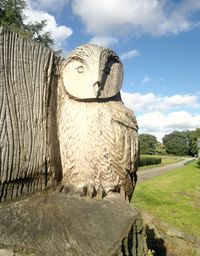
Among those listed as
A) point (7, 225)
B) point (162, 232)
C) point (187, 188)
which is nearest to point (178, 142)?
point (187, 188)


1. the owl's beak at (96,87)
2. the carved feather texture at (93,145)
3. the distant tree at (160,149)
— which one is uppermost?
the distant tree at (160,149)

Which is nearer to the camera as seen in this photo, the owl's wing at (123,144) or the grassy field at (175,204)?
the owl's wing at (123,144)

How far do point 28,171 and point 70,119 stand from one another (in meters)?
0.57

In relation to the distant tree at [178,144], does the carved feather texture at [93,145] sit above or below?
below

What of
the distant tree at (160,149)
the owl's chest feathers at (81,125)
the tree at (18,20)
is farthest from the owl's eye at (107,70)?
the distant tree at (160,149)

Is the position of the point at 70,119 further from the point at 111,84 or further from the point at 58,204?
the point at 58,204

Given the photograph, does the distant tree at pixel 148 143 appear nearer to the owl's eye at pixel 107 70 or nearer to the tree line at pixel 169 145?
the tree line at pixel 169 145

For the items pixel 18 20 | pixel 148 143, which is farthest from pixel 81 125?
pixel 148 143

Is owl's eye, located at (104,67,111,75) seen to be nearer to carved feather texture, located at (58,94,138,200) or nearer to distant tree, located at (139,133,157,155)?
carved feather texture, located at (58,94,138,200)

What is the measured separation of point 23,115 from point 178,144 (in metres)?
76.1

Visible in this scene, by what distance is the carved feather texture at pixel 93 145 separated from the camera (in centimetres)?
238

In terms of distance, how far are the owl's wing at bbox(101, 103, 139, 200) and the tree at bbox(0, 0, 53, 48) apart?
365 inches

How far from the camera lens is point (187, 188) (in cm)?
1182

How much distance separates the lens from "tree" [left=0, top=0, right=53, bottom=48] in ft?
37.8
